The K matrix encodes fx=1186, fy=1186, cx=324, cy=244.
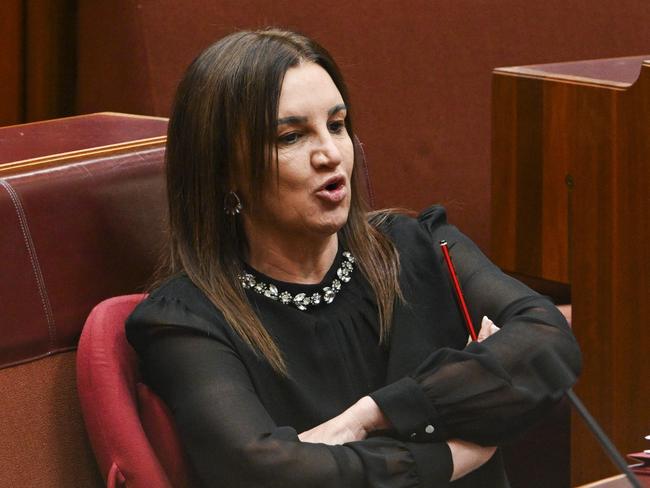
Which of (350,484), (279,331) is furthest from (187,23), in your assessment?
(350,484)

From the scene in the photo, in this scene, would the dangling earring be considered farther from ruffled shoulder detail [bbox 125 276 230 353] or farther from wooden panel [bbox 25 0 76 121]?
wooden panel [bbox 25 0 76 121]

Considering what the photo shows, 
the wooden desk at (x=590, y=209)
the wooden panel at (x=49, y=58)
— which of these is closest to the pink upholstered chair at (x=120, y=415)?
the wooden desk at (x=590, y=209)

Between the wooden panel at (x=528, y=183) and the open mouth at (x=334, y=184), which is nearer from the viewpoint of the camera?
the open mouth at (x=334, y=184)

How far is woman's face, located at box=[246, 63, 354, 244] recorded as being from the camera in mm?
1179

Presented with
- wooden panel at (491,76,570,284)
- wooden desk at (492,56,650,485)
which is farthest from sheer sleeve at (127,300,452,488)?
wooden panel at (491,76,570,284)

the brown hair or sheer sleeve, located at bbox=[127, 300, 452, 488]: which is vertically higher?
the brown hair

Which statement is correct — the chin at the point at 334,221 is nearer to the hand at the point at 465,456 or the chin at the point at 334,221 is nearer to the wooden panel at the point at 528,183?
the hand at the point at 465,456

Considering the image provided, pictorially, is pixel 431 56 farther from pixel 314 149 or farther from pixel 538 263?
pixel 314 149

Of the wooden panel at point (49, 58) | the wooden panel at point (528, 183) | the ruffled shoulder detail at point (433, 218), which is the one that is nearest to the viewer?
the ruffled shoulder detail at point (433, 218)

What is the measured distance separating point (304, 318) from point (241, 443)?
0.62 ft

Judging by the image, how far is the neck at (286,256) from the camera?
1.23 meters

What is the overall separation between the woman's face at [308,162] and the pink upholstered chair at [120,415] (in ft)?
0.68

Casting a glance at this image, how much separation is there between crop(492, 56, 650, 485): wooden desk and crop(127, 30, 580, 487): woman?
494 mm

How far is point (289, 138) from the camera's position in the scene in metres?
1.18
